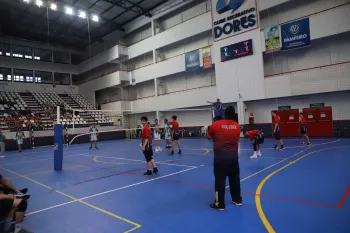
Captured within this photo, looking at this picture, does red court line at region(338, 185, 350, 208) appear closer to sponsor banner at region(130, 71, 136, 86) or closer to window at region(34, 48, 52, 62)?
sponsor banner at region(130, 71, 136, 86)

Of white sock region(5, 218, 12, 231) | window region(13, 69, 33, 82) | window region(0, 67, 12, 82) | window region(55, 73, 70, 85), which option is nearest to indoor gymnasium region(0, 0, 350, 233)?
white sock region(5, 218, 12, 231)

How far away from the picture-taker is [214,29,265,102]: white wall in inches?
751

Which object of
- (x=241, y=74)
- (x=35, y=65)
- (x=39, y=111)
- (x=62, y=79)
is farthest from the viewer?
(x=62, y=79)

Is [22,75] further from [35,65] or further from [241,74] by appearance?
[241,74]

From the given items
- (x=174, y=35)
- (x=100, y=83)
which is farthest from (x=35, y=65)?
(x=174, y=35)

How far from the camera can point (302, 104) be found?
18344mm

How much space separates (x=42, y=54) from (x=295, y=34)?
33959 mm

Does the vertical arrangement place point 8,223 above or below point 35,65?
below

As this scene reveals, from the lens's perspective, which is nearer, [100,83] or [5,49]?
[5,49]

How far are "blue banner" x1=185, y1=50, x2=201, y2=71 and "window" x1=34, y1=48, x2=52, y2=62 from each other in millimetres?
23335

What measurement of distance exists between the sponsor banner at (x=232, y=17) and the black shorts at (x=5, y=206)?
19.8 meters

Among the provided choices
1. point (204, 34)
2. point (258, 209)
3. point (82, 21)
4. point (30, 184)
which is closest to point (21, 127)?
point (82, 21)

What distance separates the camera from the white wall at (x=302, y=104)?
1653cm

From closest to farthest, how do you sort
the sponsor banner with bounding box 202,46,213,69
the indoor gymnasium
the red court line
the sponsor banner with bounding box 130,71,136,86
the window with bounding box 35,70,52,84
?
the red court line < the indoor gymnasium < the sponsor banner with bounding box 202,46,213,69 < the sponsor banner with bounding box 130,71,136,86 < the window with bounding box 35,70,52,84
